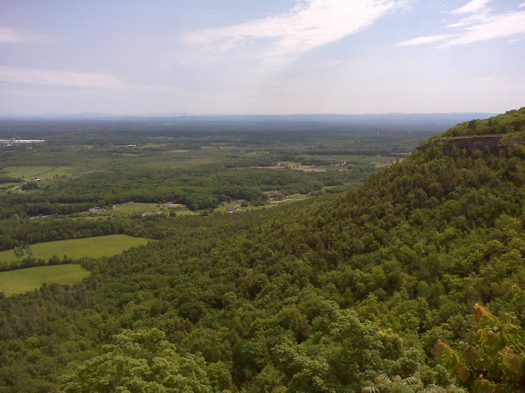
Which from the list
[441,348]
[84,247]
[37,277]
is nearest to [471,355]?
[441,348]

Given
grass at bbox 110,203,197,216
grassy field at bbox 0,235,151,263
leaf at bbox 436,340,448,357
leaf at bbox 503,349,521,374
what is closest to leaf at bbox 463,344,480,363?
leaf at bbox 436,340,448,357

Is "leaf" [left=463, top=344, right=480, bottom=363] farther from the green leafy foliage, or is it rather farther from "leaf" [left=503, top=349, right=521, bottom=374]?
"leaf" [left=503, top=349, right=521, bottom=374]

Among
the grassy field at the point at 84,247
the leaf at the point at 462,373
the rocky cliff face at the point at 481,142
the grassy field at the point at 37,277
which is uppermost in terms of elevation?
the rocky cliff face at the point at 481,142

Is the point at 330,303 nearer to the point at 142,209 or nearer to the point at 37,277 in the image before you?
the point at 37,277

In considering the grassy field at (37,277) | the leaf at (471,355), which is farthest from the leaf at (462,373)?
the grassy field at (37,277)

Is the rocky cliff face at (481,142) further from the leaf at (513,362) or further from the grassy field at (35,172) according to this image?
the grassy field at (35,172)
